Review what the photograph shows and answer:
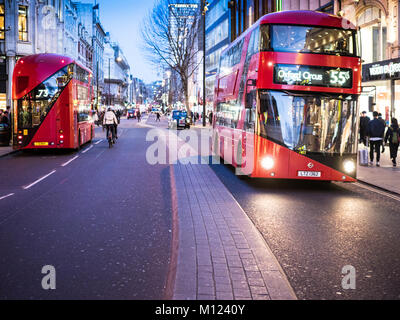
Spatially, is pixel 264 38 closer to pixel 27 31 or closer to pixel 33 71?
pixel 33 71

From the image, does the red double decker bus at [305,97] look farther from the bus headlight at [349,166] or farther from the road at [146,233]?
the road at [146,233]

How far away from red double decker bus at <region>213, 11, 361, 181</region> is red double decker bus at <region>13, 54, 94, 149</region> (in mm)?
9387

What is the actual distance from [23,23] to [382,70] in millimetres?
28254

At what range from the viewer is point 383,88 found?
21828mm

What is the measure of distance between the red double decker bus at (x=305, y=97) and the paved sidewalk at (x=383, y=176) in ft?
3.79

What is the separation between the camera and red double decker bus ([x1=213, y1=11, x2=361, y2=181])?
412 inches

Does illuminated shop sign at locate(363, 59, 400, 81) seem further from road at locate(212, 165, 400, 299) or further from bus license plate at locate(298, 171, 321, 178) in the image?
bus license plate at locate(298, 171, 321, 178)

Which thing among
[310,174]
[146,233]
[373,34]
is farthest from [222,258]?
[373,34]

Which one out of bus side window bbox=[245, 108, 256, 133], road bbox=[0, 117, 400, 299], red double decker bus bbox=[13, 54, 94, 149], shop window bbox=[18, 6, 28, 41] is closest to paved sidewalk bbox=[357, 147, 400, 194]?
road bbox=[0, 117, 400, 299]

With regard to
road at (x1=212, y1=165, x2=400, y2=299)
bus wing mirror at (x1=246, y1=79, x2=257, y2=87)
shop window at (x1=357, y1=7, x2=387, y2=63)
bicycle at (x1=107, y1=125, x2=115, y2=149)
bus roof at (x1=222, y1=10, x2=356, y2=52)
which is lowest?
road at (x1=212, y1=165, x2=400, y2=299)

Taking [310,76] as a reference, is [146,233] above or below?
below

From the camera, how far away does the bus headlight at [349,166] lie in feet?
34.7

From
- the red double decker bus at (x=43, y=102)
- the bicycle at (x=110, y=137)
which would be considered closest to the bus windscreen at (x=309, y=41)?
the red double decker bus at (x=43, y=102)
